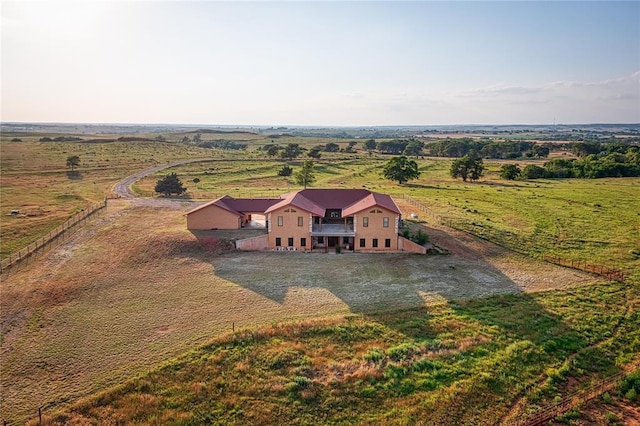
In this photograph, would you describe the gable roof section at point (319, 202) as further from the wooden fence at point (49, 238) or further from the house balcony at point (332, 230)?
the wooden fence at point (49, 238)

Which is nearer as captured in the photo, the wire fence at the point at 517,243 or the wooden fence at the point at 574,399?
the wooden fence at the point at 574,399

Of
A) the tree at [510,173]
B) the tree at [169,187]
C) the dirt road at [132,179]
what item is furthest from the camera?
the tree at [510,173]

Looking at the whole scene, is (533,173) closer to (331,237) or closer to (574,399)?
(331,237)

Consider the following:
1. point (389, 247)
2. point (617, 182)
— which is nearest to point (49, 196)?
point (389, 247)

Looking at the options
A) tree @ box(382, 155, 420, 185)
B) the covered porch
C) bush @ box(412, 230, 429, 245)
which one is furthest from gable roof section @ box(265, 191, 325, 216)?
tree @ box(382, 155, 420, 185)

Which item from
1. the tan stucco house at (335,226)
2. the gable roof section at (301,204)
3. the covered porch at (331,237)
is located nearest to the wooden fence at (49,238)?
the tan stucco house at (335,226)

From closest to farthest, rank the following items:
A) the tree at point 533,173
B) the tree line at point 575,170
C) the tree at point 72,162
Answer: the tree at point 72,162, the tree line at point 575,170, the tree at point 533,173

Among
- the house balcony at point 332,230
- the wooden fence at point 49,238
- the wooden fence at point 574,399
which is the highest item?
the house balcony at point 332,230
